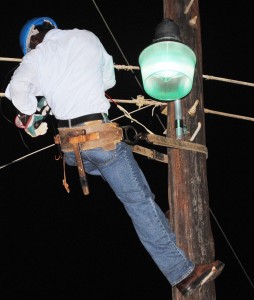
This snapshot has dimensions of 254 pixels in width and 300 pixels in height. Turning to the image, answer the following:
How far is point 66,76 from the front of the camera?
260 cm

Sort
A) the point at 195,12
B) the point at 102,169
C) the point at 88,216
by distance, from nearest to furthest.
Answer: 1. the point at 102,169
2. the point at 195,12
3. the point at 88,216

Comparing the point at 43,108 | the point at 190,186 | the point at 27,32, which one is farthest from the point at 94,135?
the point at 27,32

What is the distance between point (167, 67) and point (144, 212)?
0.98 m

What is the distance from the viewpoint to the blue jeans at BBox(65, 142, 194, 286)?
2.59 metres

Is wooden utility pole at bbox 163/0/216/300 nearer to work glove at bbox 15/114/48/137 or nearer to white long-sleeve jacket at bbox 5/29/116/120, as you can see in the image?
white long-sleeve jacket at bbox 5/29/116/120

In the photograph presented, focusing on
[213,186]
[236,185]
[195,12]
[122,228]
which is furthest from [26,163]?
[195,12]

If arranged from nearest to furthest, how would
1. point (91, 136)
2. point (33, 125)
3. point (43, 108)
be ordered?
point (91, 136) → point (33, 125) → point (43, 108)

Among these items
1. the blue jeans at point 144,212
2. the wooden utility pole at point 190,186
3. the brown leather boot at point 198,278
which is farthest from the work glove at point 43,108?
the brown leather boot at point 198,278

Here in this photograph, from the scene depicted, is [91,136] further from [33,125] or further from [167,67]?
[167,67]

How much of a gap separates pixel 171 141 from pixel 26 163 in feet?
68.1

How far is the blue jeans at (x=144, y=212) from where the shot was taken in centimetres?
259

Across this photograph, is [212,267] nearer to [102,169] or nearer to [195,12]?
[102,169]

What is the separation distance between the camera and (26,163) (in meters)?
22.5

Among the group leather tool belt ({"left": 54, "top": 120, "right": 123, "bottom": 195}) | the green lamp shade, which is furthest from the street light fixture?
leather tool belt ({"left": 54, "top": 120, "right": 123, "bottom": 195})
